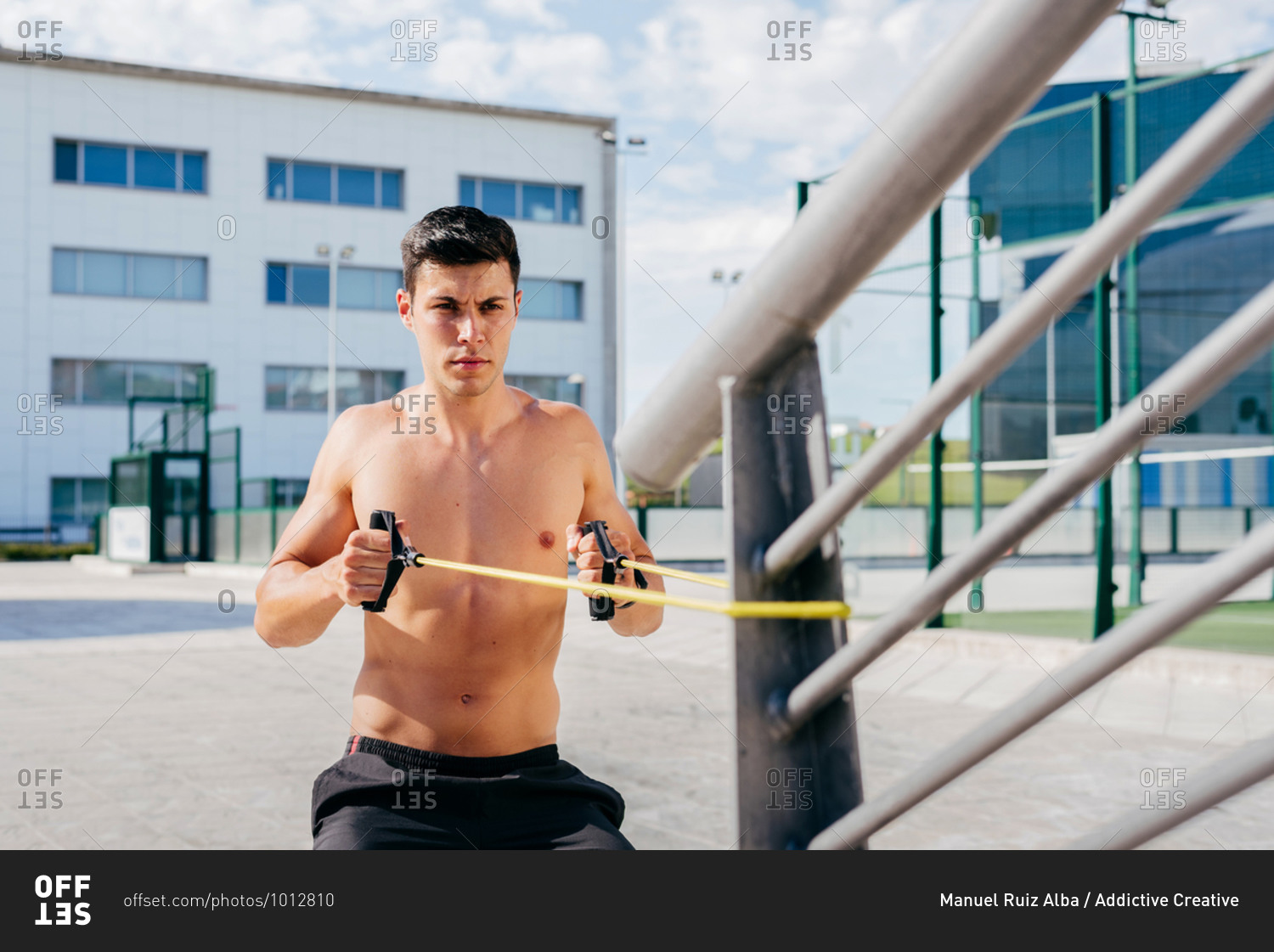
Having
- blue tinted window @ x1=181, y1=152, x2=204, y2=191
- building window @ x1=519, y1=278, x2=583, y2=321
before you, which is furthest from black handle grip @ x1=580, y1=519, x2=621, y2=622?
blue tinted window @ x1=181, y1=152, x2=204, y2=191

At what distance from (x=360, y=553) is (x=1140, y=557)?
10051 mm

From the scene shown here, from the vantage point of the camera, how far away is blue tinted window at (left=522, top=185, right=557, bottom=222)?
32.2 m

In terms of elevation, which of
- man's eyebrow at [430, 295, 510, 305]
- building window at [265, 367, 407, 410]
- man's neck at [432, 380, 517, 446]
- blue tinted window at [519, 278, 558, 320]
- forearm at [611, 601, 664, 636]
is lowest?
forearm at [611, 601, 664, 636]

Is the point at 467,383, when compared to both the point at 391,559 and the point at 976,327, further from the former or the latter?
the point at 976,327

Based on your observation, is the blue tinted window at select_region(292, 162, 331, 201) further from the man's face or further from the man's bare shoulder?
the man's face

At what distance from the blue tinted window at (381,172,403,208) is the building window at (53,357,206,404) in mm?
6499

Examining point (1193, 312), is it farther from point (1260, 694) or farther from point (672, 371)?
point (672, 371)

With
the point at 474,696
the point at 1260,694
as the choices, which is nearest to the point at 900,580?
the point at 1260,694

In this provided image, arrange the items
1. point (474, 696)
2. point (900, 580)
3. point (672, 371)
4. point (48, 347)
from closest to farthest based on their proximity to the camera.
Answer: point (672, 371) < point (474, 696) < point (900, 580) < point (48, 347)

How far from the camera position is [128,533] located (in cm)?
2478

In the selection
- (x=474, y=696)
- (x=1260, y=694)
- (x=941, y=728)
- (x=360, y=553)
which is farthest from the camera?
(x=1260, y=694)

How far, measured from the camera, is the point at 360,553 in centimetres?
163

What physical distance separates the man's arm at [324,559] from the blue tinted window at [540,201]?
102 ft
